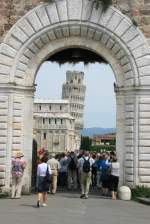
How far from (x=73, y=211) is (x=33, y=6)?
7217 millimetres

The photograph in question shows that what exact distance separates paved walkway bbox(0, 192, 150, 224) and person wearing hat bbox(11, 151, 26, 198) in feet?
1.00

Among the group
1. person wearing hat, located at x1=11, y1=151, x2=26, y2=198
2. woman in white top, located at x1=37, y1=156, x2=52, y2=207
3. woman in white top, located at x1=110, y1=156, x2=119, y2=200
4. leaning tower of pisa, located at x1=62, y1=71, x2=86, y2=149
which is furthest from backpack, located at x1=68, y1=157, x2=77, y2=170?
leaning tower of pisa, located at x1=62, y1=71, x2=86, y2=149

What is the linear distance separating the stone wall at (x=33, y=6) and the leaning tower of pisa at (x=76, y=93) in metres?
98.4

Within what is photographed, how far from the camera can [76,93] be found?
395ft

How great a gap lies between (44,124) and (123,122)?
265ft

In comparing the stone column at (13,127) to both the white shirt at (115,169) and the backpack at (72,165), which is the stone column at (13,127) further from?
the backpack at (72,165)

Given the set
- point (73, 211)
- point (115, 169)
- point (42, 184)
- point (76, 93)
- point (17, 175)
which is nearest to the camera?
point (73, 211)

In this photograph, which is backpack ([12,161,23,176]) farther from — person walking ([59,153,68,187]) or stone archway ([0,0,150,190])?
person walking ([59,153,68,187])

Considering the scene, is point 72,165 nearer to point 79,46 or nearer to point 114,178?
point 114,178

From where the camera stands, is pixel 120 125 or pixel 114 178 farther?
pixel 120 125

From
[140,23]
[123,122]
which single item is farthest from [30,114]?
[140,23]

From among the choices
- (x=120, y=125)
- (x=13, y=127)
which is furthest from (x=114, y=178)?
(x=13, y=127)

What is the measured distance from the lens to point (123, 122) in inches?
722

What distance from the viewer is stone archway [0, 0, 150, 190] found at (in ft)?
58.6
